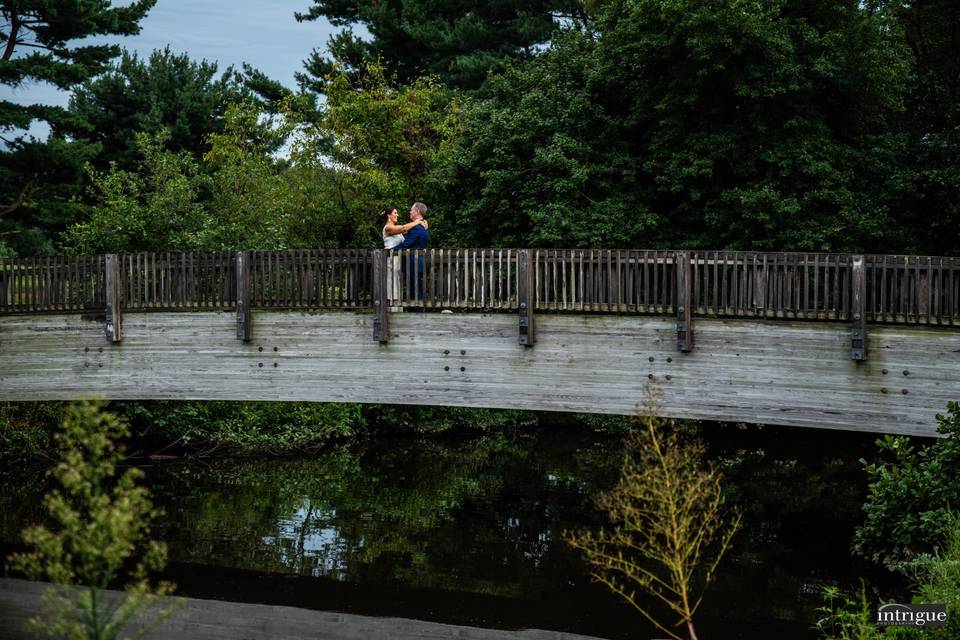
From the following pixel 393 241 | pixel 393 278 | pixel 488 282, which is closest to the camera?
pixel 488 282

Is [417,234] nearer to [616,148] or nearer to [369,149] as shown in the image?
[616,148]

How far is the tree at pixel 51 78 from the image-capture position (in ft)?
91.3

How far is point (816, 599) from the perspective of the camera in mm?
13805

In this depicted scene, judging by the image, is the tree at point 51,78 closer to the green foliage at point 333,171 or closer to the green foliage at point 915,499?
the green foliage at point 333,171

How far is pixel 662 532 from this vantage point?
9305 millimetres

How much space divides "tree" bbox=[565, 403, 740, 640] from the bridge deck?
1138 mm

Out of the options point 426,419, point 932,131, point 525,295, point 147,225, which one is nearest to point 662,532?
point 525,295

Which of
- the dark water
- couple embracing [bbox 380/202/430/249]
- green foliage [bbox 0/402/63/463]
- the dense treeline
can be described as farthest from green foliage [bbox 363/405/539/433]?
couple embracing [bbox 380/202/430/249]

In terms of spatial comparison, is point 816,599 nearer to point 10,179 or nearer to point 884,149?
point 884,149

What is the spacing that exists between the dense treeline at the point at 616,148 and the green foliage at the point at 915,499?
8931 mm

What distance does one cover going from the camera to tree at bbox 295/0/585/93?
129ft

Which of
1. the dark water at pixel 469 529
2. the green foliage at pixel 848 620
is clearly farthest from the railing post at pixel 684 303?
the green foliage at pixel 848 620

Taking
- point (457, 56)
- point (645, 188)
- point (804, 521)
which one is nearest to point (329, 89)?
point (457, 56)

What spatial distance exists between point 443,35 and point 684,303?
27.1 meters
